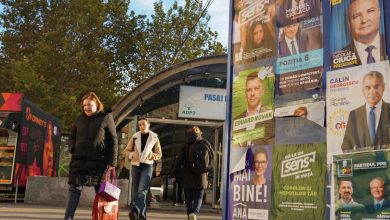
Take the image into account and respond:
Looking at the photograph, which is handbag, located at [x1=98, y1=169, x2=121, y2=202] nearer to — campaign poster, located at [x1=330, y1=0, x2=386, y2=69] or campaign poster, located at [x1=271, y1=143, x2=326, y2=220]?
campaign poster, located at [x1=271, y1=143, x2=326, y2=220]

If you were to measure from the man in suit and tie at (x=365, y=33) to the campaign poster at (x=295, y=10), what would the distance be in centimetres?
29

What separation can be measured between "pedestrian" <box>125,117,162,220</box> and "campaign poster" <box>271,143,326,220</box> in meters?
4.62

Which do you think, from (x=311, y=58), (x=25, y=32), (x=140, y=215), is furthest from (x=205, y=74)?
(x=25, y=32)

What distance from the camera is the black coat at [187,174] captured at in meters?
8.74

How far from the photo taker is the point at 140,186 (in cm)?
788

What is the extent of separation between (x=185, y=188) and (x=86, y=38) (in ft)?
56.3

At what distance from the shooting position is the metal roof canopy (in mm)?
13797

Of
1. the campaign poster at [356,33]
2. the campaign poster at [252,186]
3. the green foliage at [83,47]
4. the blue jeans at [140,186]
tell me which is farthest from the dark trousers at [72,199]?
the green foliage at [83,47]

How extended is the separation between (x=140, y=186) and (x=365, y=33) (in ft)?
18.0

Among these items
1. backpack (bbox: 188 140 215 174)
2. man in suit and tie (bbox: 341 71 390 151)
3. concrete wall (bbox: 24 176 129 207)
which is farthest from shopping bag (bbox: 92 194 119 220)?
concrete wall (bbox: 24 176 129 207)

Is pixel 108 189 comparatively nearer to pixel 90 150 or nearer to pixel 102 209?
pixel 102 209

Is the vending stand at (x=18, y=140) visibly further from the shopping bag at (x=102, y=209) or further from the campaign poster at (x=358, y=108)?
the campaign poster at (x=358, y=108)

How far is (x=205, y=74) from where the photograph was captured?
14703mm

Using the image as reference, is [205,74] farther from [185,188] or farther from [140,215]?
[140,215]
